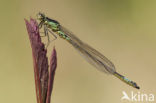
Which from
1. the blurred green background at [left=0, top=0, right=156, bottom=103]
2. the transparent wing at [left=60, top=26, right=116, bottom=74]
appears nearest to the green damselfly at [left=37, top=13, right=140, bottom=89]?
the transparent wing at [left=60, top=26, right=116, bottom=74]

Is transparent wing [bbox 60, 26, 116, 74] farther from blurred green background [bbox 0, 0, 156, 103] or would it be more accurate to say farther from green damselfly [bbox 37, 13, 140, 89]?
blurred green background [bbox 0, 0, 156, 103]

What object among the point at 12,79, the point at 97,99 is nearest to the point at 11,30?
the point at 12,79

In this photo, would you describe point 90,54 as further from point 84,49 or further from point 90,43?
point 90,43

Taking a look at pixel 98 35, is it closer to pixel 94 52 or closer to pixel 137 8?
pixel 137 8

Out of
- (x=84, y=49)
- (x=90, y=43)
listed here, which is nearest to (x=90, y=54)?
(x=84, y=49)

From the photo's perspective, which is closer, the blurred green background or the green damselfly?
the green damselfly

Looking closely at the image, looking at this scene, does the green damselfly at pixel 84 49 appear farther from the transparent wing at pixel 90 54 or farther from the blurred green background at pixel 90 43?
the blurred green background at pixel 90 43

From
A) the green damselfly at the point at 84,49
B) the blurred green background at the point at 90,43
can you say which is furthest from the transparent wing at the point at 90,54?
the blurred green background at the point at 90,43
